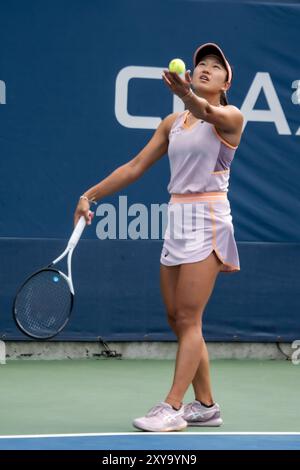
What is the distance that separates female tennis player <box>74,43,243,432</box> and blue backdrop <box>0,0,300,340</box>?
2.27 m

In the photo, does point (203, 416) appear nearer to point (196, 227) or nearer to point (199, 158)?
point (196, 227)

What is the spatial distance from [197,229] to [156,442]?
93cm

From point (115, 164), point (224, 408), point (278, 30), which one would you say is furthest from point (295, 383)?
point (278, 30)

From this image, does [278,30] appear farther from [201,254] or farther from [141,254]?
[201,254]

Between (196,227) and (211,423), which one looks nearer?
(196,227)

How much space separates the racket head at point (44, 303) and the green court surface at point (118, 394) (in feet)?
1.34

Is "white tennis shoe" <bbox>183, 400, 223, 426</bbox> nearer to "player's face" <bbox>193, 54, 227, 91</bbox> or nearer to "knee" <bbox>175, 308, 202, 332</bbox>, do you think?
"knee" <bbox>175, 308, 202, 332</bbox>

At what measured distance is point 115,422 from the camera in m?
5.42

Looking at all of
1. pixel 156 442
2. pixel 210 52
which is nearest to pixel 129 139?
pixel 210 52

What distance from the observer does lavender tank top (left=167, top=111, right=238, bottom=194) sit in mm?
5211

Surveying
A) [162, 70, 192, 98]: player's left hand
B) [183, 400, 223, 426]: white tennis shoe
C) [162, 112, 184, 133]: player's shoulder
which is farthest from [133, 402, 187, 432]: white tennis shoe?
[162, 70, 192, 98]: player's left hand

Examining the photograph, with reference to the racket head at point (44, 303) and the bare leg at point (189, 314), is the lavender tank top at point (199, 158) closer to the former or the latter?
the bare leg at point (189, 314)

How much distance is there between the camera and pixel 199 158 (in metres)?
5.21
